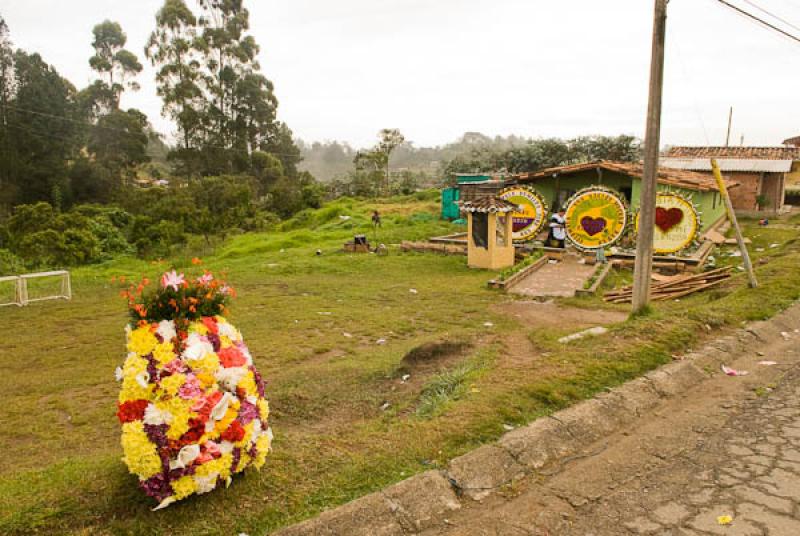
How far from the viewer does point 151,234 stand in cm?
2450

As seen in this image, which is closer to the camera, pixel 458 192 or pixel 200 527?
pixel 200 527

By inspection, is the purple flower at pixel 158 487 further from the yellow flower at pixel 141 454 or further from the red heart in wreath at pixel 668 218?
the red heart in wreath at pixel 668 218

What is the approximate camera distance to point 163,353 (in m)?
3.43

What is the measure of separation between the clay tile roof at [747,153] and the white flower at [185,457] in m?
30.1

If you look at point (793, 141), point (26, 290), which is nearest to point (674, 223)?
point (26, 290)

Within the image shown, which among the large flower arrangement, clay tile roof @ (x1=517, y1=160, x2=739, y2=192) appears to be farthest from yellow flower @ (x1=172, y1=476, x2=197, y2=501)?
clay tile roof @ (x1=517, y1=160, x2=739, y2=192)

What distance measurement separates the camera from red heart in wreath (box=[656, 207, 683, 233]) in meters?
14.9

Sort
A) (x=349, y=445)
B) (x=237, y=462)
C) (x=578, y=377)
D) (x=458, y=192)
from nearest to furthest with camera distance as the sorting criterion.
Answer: (x=237, y=462), (x=349, y=445), (x=578, y=377), (x=458, y=192)

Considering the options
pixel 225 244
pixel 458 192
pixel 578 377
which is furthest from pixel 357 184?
pixel 578 377

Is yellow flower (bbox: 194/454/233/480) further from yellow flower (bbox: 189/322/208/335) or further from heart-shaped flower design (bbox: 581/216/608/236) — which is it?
heart-shaped flower design (bbox: 581/216/608/236)

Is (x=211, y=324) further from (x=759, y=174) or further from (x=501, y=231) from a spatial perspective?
(x=759, y=174)

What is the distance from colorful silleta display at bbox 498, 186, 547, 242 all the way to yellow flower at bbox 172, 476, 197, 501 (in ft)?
53.3

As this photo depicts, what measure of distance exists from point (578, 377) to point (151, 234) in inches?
898

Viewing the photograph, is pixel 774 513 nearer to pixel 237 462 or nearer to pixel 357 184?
pixel 237 462
